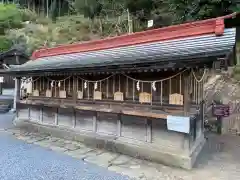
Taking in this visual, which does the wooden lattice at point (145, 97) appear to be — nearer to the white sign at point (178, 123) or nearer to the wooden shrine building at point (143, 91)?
the wooden shrine building at point (143, 91)

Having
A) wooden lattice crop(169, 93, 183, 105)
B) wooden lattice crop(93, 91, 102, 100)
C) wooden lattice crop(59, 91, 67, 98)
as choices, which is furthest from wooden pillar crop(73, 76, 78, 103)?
wooden lattice crop(169, 93, 183, 105)

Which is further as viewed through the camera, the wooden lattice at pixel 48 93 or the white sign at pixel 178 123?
the wooden lattice at pixel 48 93

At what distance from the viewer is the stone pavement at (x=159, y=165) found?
528cm

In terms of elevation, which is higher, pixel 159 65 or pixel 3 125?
pixel 159 65

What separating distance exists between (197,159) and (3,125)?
9.97 m

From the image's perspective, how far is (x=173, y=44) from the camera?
6492mm

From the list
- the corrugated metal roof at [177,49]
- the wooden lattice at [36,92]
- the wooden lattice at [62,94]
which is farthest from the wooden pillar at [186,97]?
the wooden lattice at [36,92]

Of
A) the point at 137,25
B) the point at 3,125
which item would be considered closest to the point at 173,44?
the point at 3,125

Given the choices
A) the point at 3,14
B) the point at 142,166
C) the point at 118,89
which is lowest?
the point at 142,166

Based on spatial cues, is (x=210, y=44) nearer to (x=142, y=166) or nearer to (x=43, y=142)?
(x=142, y=166)

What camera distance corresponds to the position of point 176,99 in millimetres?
5934

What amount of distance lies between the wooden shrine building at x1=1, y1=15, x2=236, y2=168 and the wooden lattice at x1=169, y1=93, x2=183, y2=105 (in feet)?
0.09

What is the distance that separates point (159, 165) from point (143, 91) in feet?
7.31

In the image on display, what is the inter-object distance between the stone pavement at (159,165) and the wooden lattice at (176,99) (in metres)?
1.78
